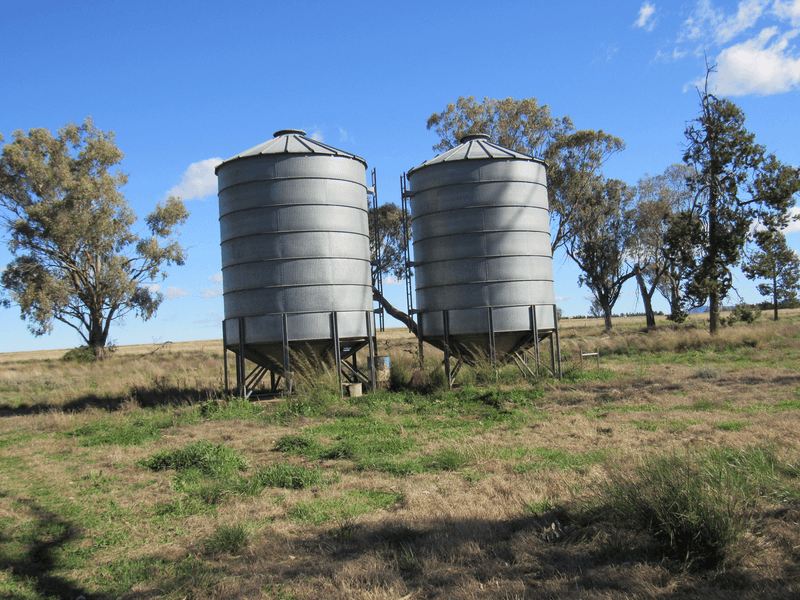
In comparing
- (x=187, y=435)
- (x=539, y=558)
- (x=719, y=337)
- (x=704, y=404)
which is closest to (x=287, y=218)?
(x=187, y=435)

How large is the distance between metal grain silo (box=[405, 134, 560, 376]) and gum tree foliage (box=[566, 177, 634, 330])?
24529mm

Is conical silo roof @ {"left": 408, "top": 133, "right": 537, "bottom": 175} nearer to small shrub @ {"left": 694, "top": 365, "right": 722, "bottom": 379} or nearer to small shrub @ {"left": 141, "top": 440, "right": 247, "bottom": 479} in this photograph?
small shrub @ {"left": 694, "top": 365, "right": 722, "bottom": 379}

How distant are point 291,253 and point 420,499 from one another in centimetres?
943

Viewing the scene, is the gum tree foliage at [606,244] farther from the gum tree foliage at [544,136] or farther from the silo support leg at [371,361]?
the silo support leg at [371,361]

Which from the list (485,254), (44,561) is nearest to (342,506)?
(44,561)

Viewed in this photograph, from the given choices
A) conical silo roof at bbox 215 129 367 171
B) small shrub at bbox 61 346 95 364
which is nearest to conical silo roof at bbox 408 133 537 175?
conical silo roof at bbox 215 129 367 171

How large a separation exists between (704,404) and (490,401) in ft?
14.1

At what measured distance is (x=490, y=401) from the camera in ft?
43.6

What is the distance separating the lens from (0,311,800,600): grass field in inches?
170

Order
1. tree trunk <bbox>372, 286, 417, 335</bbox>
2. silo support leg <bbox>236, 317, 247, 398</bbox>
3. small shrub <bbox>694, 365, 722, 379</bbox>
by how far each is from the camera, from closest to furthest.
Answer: silo support leg <bbox>236, 317, 247, 398</bbox>, small shrub <bbox>694, 365, 722, 379</bbox>, tree trunk <bbox>372, 286, 417, 335</bbox>

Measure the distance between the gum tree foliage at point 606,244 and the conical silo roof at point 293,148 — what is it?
89.9 feet

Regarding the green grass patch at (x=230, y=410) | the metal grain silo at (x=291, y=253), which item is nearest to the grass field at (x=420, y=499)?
the green grass patch at (x=230, y=410)

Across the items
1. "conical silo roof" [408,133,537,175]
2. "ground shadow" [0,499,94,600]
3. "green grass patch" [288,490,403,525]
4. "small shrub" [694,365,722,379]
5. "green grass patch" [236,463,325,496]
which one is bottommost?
"ground shadow" [0,499,94,600]

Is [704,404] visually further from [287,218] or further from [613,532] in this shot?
[287,218]
